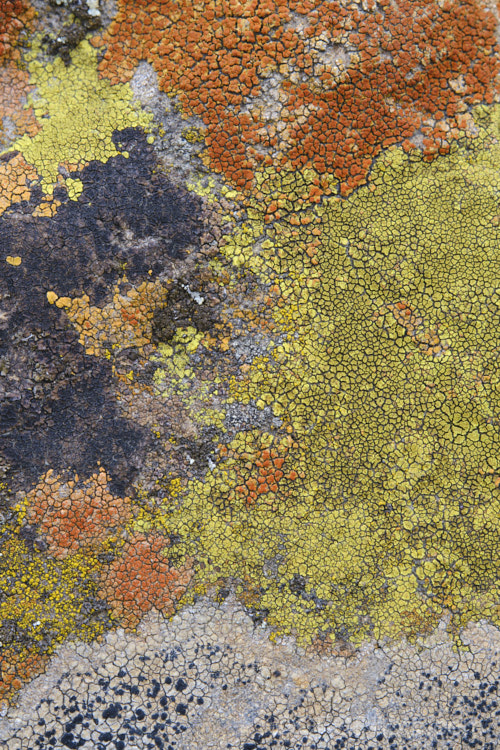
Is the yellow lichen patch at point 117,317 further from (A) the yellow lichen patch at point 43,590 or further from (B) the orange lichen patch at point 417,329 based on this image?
(B) the orange lichen patch at point 417,329

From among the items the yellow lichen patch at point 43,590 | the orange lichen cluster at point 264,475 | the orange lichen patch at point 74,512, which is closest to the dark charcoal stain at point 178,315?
the orange lichen cluster at point 264,475

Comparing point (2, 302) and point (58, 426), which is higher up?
point (2, 302)

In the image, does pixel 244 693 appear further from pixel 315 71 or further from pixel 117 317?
pixel 315 71

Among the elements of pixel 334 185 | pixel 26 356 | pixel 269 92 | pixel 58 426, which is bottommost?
pixel 58 426

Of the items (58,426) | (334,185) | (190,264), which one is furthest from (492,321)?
(58,426)

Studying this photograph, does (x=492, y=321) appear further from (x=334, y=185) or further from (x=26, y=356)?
(x=26, y=356)

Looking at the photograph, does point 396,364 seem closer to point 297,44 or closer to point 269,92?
point 269,92
